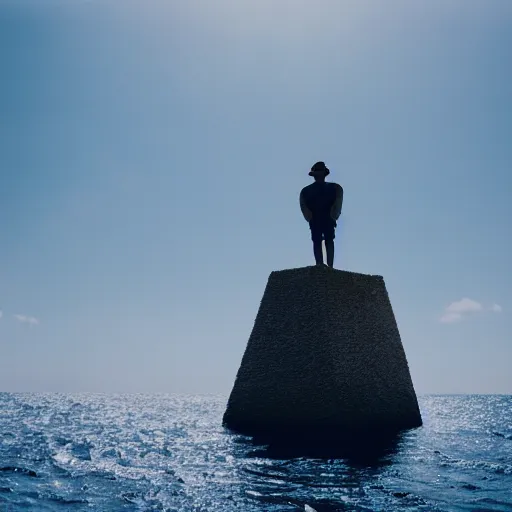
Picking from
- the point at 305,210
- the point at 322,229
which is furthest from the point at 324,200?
the point at 322,229

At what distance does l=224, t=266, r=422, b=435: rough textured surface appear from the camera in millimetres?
7766

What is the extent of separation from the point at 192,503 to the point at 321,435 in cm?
401

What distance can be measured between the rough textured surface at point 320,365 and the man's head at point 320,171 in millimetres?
1990

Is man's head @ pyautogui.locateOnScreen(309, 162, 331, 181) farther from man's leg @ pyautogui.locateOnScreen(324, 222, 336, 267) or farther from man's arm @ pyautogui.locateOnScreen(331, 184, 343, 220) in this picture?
man's leg @ pyautogui.locateOnScreen(324, 222, 336, 267)

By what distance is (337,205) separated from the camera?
371 inches

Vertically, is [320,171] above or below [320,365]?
above

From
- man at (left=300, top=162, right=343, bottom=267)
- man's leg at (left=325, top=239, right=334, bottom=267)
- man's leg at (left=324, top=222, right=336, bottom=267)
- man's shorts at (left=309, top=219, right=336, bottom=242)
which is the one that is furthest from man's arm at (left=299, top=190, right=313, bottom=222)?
man's leg at (left=325, top=239, right=334, bottom=267)

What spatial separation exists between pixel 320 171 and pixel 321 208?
731 mm

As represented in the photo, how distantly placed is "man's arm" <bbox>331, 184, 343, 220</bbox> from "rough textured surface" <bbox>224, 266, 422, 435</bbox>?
48.5 inches

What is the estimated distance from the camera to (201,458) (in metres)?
6.05

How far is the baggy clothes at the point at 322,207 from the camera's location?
30.9 ft

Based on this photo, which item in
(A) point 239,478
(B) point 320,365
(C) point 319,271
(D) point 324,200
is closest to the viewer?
(A) point 239,478

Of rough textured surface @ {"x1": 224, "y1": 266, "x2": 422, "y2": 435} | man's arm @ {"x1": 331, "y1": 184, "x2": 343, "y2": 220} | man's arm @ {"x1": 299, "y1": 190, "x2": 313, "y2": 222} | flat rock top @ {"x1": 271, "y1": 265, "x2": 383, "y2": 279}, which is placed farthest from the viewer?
Result: man's arm @ {"x1": 299, "y1": 190, "x2": 313, "y2": 222}

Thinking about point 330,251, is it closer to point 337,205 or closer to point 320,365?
point 337,205
